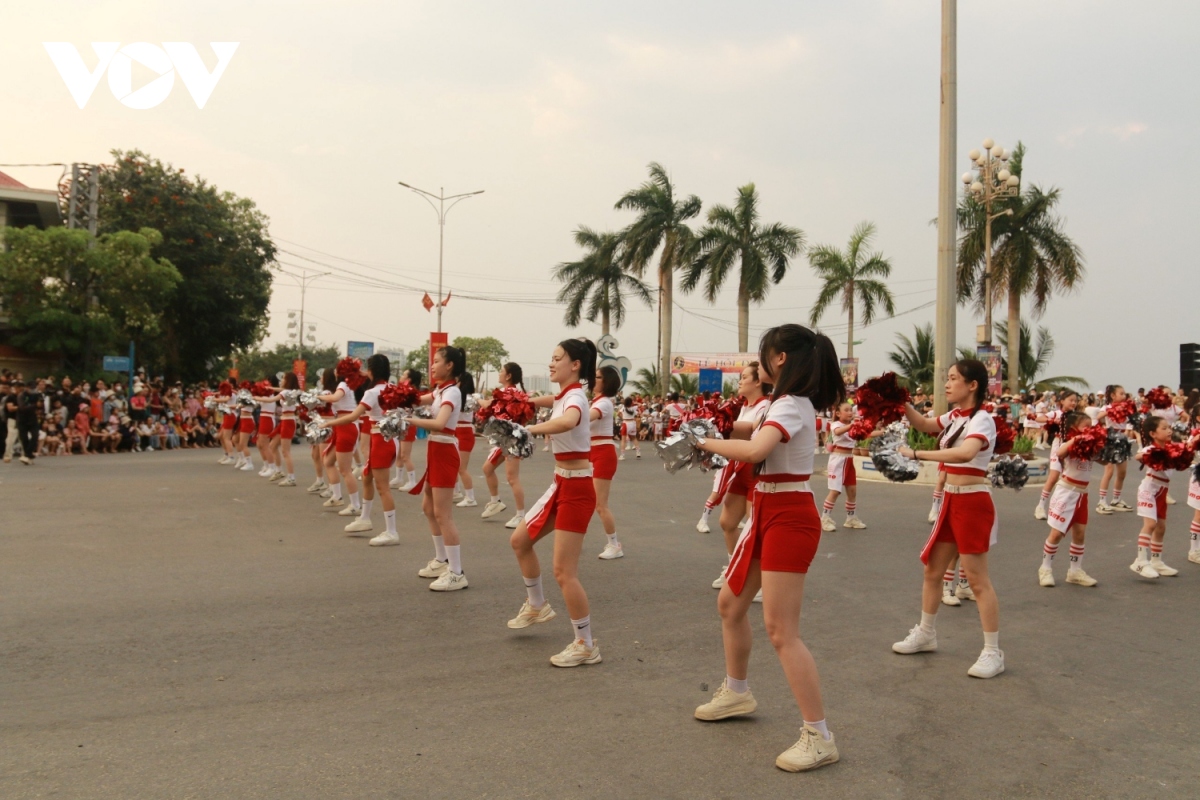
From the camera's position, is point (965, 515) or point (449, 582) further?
point (449, 582)

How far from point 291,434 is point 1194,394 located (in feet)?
46.1

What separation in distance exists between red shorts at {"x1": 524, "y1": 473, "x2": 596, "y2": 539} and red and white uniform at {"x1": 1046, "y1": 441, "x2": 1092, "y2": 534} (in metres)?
4.88

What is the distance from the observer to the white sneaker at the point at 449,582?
26.2ft

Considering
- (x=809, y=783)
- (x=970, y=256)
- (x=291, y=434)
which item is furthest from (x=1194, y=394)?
(x=970, y=256)

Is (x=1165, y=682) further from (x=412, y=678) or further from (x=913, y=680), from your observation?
(x=412, y=678)

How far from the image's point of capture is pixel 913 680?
5.71 m

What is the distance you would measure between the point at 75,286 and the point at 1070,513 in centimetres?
3051

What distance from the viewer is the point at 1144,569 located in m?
9.05

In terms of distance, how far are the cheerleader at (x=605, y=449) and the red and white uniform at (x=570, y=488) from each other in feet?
7.68

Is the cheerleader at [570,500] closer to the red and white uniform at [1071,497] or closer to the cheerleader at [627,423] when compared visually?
the red and white uniform at [1071,497]

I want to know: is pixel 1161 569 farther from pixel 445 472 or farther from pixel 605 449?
pixel 445 472

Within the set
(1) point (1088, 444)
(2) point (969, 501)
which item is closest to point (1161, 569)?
(1) point (1088, 444)

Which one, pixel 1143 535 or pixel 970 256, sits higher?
pixel 970 256

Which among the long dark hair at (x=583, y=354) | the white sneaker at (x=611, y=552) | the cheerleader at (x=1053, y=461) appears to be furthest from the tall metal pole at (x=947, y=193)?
the long dark hair at (x=583, y=354)
